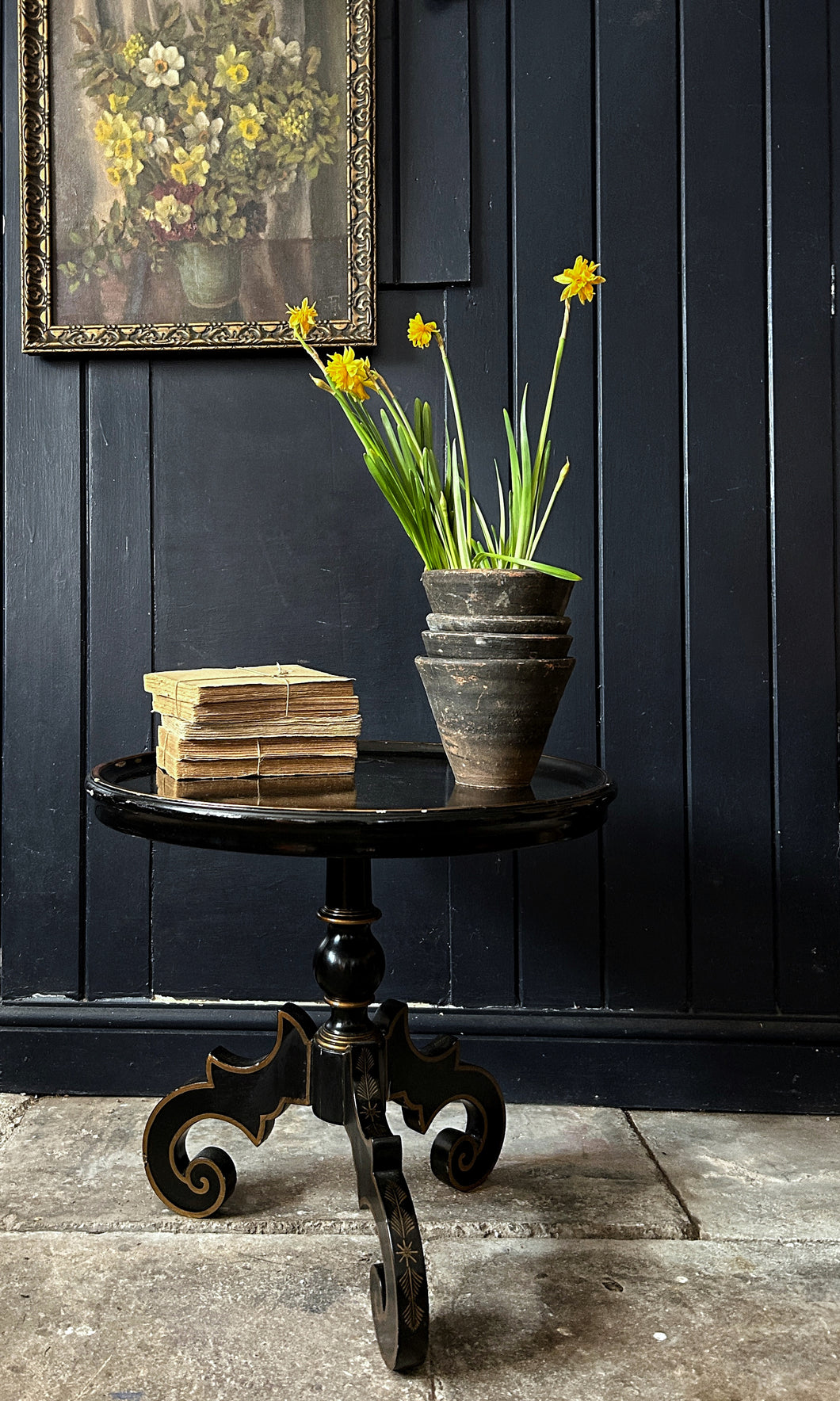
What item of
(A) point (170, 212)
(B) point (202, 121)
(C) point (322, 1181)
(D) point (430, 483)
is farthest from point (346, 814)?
(B) point (202, 121)


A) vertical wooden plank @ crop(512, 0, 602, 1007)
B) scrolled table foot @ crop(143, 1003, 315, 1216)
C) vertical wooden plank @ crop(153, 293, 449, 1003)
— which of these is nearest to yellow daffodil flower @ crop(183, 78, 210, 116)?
vertical wooden plank @ crop(153, 293, 449, 1003)

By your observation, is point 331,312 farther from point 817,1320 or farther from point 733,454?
point 817,1320

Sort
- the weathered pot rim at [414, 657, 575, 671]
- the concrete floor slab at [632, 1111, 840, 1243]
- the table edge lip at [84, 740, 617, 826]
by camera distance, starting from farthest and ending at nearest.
Answer: the concrete floor slab at [632, 1111, 840, 1243] → the weathered pot rim at [414, 657, 575, 671] → the table edge lip at [84, 740, 617, 826]

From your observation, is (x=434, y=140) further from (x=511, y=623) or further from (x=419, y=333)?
(x=511, y=623)

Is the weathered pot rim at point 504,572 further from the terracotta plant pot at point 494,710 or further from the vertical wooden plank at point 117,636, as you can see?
the vertical wooden plank at point 117,636

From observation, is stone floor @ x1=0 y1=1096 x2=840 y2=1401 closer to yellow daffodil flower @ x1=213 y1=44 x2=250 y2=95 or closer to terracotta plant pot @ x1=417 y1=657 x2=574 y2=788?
terracotta plant pot @ x1=417 y1=657 x2=574 y2=788

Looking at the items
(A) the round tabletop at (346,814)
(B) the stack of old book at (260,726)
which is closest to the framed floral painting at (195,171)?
(B) the stack of old book at (260,726)

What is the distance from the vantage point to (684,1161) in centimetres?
178

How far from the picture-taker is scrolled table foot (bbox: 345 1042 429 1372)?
4.12ft

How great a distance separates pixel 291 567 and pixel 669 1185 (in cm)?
122

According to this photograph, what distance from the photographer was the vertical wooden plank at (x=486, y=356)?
77.9 inches

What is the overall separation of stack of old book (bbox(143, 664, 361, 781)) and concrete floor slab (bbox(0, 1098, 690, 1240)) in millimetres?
665

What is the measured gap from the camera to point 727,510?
6.53 ft

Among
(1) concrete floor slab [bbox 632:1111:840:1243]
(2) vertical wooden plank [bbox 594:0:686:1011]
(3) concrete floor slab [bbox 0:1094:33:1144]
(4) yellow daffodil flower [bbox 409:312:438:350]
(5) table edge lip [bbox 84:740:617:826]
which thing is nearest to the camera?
(5) table edge lip [bbox 84:740:617:826]
